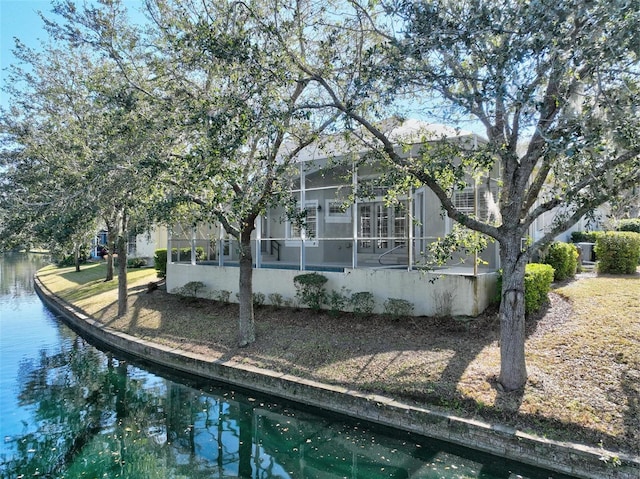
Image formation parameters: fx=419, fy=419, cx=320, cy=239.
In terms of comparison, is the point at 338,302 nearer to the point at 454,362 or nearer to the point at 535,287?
the point at 454,362

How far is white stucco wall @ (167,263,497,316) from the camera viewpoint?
870cm

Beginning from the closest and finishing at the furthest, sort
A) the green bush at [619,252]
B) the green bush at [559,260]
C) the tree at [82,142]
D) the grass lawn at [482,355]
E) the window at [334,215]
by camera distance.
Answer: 1. the grass lawn at [482,355]
2. the tree at [82,142]
3. the green bush at [559,260]
4. the green bush at [619,252]
5. the window at [334,215]

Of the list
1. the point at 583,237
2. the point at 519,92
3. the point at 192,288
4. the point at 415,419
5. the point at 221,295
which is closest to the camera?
the point at 519,92

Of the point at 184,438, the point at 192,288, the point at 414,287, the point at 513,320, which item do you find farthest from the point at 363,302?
the point at 192,288

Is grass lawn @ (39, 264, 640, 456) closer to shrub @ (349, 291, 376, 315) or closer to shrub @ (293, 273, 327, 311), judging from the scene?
shrub @ (349, 291, 376, 315)

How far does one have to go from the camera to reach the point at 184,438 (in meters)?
6.38

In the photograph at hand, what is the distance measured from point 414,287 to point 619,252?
6000mm

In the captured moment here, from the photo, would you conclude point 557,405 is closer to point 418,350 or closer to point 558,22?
point 418,350

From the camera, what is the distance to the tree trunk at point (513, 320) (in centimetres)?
614

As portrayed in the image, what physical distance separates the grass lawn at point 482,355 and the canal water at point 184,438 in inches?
29.6

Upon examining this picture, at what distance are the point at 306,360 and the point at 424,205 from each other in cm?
583

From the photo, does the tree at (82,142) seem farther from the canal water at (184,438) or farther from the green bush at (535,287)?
the green bush at (535,287)

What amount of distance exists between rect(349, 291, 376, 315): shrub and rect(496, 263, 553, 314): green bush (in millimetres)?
2733

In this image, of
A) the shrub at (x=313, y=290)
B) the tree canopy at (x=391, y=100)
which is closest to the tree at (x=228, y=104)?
the tree canopy at (x=391, y=100)
